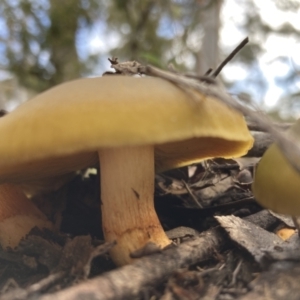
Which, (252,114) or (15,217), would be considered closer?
(252,114)

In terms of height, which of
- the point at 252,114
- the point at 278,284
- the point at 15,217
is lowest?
the point at 278,284

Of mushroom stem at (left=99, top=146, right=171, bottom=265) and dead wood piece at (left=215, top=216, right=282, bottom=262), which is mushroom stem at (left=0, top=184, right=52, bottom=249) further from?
dead wood piece at (left=215, top=216, right=282, bottom=262)

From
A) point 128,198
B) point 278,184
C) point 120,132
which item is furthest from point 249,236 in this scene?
point 120,132

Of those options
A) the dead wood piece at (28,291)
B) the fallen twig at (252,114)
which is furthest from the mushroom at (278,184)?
the dead wood piece at (28,291)

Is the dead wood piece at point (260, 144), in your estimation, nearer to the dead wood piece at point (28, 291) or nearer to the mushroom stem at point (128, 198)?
the mushroom stem at point (128, 198)

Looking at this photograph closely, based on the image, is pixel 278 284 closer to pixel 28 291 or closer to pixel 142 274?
pixel 142 274

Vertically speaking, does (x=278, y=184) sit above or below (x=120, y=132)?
below
